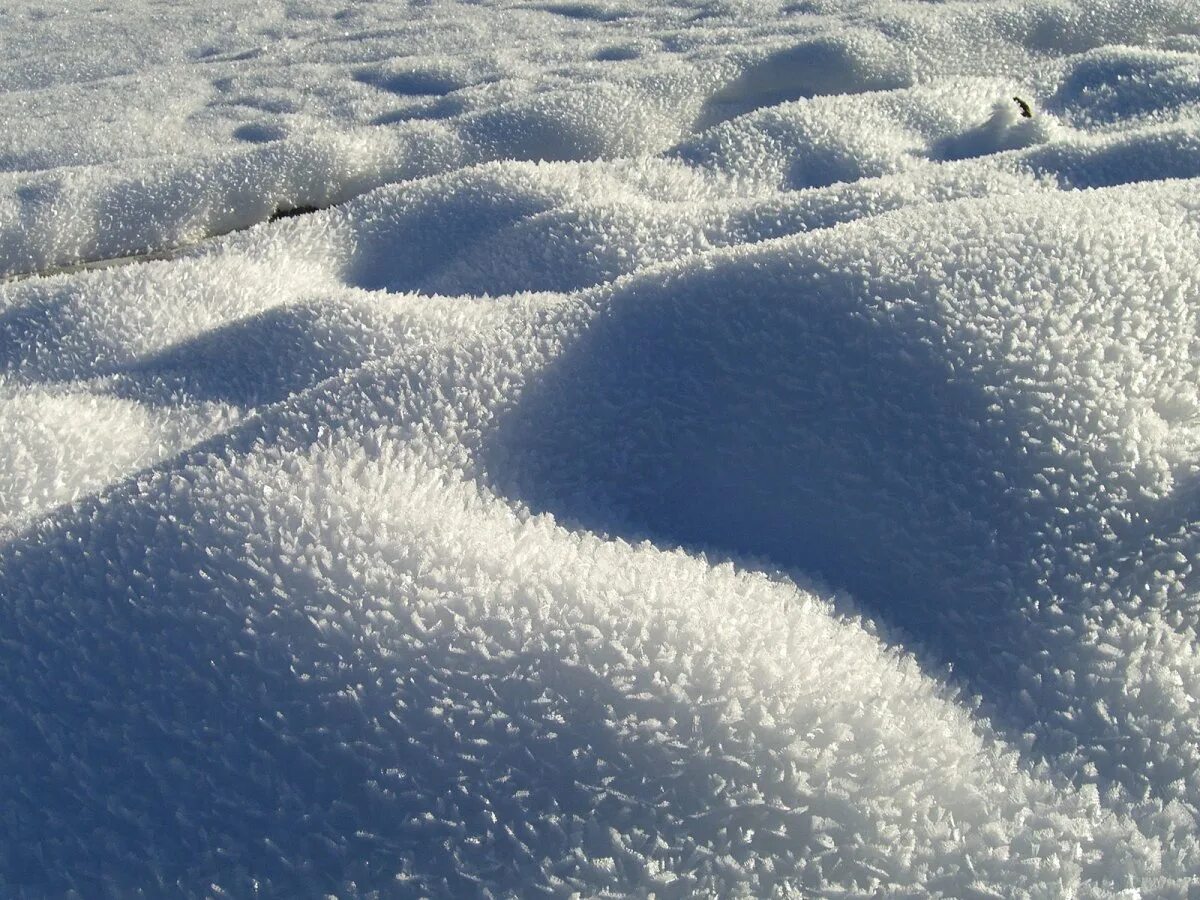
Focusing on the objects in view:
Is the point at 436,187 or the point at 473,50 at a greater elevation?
the point at 473,50

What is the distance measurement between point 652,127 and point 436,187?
0.49 metres

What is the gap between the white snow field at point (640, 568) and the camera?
0.56 meters

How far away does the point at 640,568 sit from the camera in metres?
0.69

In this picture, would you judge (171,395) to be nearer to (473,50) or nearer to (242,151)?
(242,151)

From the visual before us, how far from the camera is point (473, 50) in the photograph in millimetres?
2393

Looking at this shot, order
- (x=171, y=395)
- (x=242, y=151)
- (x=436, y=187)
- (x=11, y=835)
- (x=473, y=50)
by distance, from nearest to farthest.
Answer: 1. (x=11, y=835)
2. (x=171, y=395)
3. (x=436, y=187)
4. (x=242, y=151)
5. (x=473, y=50)

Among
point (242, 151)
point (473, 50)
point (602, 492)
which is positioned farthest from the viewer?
point (473, 50)

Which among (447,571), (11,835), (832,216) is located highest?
(832,216)

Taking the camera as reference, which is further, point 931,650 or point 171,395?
point 171,395

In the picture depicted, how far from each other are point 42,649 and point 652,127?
1.37 meters

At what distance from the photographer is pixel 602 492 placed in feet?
2.56

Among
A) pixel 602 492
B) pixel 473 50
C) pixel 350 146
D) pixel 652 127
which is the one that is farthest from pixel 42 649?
pixel 473 50

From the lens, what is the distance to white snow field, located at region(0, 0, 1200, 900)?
559 millimetres

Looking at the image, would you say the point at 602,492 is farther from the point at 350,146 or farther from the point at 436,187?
the point at 350,146
